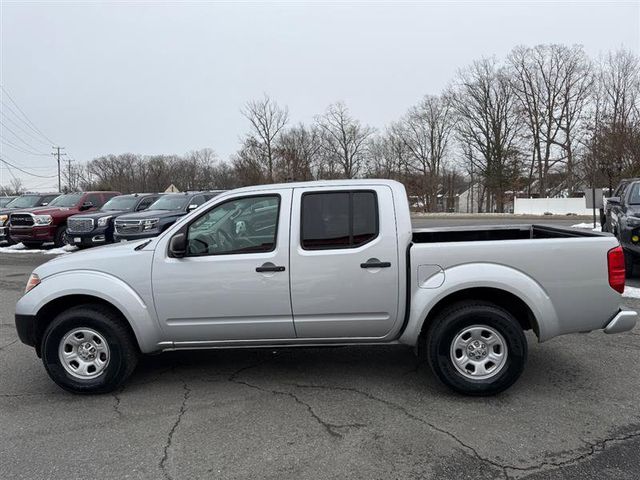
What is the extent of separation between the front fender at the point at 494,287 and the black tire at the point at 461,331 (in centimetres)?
17

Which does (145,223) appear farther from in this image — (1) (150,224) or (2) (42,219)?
(2) (42,219)

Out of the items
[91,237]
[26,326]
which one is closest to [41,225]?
[91,237]

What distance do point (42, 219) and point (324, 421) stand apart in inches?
619

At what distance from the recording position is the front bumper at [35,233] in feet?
53.1

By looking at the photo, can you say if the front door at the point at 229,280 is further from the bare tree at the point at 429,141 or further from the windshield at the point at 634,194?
the bare tree at the point at 429,141

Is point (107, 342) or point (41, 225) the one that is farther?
point (41, 225)

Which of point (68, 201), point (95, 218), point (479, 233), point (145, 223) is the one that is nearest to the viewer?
point (479, 233)

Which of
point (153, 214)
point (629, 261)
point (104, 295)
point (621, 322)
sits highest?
point (153, 214)

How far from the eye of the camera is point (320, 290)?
4059 millimetres

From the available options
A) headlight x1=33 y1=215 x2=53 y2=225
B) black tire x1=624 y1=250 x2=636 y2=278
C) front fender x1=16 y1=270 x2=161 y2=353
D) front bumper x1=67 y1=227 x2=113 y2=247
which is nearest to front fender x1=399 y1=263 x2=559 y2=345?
front fender x1=16 y1=270 x2=161 y2=353

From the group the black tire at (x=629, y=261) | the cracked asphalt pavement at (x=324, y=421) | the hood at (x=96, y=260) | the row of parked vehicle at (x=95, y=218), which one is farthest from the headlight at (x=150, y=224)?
the black tire at (x=629, y=261)

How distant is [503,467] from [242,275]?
7.74ft

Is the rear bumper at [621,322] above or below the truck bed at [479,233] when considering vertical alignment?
below

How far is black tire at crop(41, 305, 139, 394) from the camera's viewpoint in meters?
4.20
